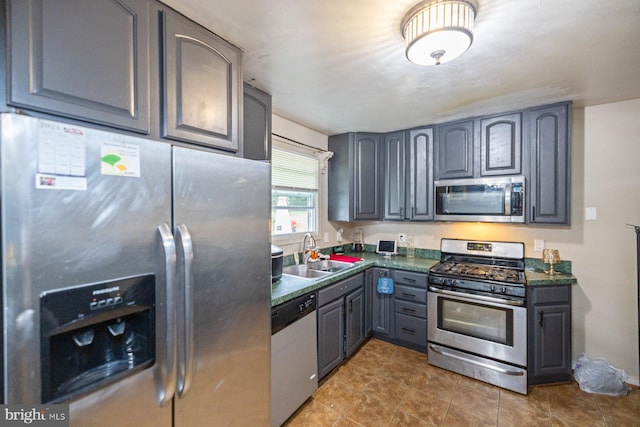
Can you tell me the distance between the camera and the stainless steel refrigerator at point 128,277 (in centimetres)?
71

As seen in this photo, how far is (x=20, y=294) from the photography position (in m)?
0.69

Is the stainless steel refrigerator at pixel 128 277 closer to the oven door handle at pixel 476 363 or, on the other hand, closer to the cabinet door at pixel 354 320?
the cabinet door at pixel 354 320

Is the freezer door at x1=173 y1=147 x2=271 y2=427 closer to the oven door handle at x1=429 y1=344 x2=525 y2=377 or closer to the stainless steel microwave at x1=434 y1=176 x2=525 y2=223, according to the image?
the oven door handle at x1=429 y1=344 x2=525 y2=377

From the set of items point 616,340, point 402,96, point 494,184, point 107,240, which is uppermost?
point 402,96

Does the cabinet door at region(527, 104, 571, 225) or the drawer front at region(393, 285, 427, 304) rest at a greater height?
the cabinet door at region(527, 104, 571, 225)

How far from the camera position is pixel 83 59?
0.94m

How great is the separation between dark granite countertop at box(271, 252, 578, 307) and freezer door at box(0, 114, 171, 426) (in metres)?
0.88

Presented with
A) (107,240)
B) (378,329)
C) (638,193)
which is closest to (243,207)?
(107,240)

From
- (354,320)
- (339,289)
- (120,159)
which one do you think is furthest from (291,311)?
(120,159)

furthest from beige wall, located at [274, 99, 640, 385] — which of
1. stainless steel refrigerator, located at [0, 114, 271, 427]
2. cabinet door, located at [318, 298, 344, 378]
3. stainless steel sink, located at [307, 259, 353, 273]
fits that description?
stainless steel refrigerator, located at [0, 114, 271, 427]

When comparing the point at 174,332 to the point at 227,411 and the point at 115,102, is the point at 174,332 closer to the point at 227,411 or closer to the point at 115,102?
the point at 227,411

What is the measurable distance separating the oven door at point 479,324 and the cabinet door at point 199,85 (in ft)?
7.66

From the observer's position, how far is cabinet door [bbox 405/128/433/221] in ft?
9.68

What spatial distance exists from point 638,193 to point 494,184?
Result: 3.56 ft
